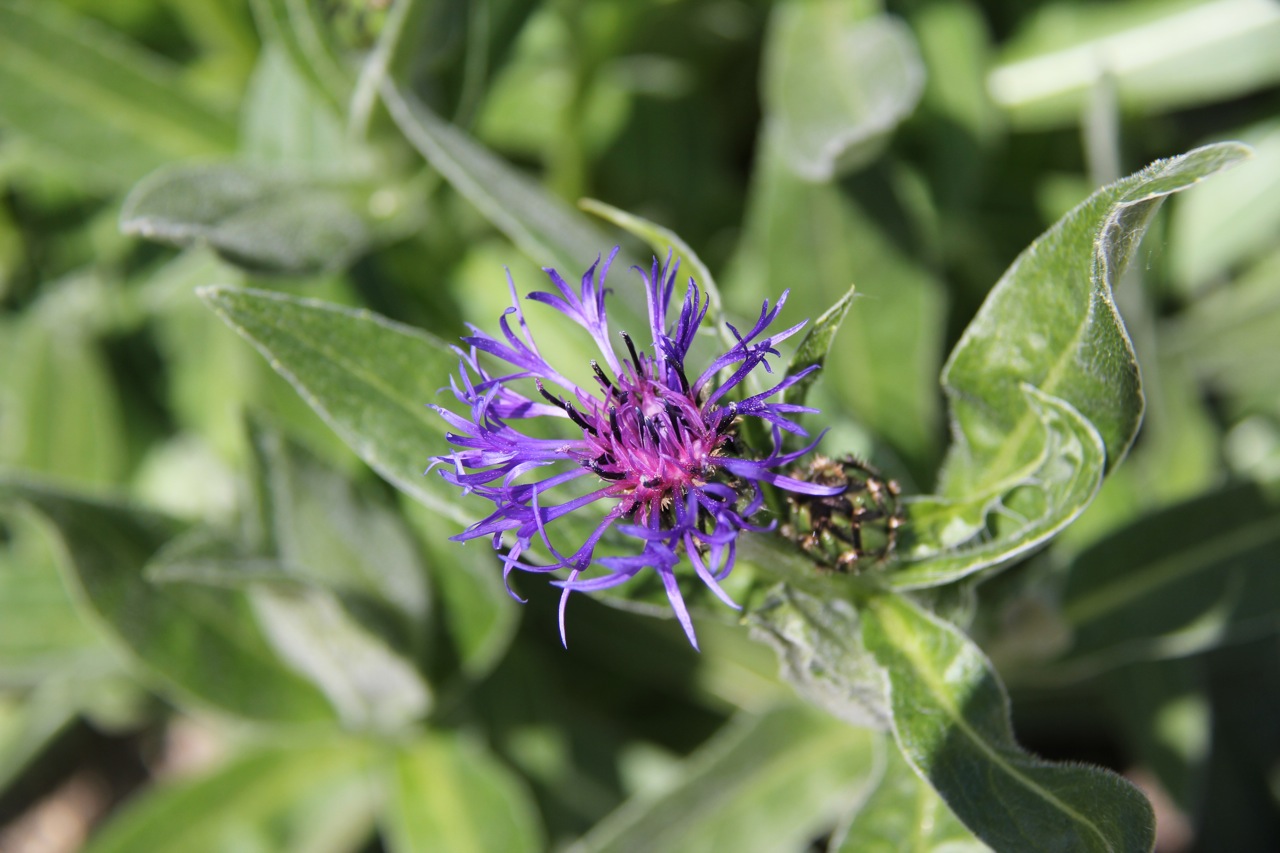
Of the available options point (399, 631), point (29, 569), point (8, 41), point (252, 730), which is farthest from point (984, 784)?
point (8, 41)

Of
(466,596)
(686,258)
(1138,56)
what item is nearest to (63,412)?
(466,596)

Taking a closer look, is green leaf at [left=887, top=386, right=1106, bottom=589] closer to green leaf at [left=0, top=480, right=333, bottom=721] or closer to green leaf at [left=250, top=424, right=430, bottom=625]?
green leaf at [left=250, top=424, right=430, bottom=625]

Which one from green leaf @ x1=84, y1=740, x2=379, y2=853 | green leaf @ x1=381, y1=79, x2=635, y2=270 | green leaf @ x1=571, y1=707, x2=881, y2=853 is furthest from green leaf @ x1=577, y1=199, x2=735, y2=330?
green leaf @ x1=84, y1=740, x2=379, y2=853

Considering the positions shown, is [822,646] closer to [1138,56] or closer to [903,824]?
[903,824]

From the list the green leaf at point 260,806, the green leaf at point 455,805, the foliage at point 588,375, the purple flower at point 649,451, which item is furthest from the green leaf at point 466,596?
the purple flower at point 649,451

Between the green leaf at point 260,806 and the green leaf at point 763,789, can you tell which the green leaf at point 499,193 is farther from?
the green leaf at point 260,806

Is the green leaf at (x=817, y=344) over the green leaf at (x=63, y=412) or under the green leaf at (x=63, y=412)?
over
